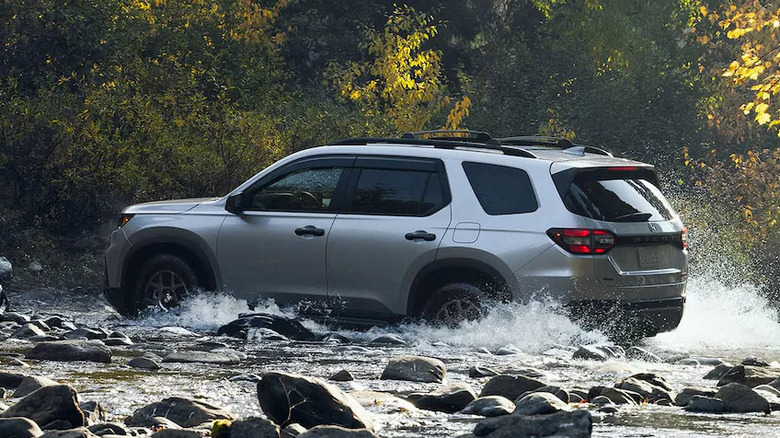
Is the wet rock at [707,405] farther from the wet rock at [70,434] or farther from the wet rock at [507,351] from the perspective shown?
the wet rock at [70,434]

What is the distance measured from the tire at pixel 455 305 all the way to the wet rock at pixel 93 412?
13.4ft

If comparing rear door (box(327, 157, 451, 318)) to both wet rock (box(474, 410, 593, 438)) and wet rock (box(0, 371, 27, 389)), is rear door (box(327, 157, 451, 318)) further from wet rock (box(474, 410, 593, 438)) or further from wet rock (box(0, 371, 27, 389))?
wet rock (box(474, 410, 593, 438))

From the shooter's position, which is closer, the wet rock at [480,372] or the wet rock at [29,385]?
the wet rock at [29,385]

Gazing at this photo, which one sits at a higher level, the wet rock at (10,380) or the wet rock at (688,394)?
the wet rock at (10,380)

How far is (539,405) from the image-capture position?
738cm

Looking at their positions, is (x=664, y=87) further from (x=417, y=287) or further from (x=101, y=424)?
(x=101, y=424)

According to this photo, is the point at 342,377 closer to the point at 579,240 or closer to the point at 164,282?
the point at 579,240

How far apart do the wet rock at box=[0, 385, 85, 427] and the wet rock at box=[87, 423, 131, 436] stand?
0.62ft

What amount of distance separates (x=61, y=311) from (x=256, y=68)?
9.41 metres

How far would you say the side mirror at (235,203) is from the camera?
12.1m

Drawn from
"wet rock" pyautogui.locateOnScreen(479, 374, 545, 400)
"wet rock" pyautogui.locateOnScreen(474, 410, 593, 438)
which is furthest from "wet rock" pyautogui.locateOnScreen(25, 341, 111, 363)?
"wet rock" pyautogui.locateOnScreen(474, 410, 593, 438)

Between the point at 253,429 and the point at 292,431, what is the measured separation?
29 centimetres

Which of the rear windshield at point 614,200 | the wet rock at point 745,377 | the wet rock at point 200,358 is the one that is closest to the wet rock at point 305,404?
the wet rock at point 200,358

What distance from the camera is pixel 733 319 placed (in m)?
13.9
